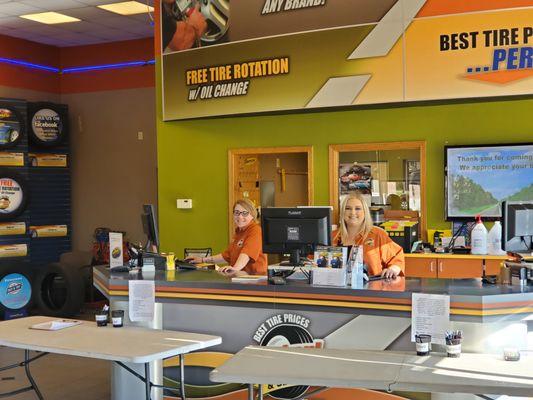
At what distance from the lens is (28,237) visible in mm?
10109

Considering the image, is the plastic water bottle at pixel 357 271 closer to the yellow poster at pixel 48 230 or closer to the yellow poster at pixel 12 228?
the yellow poster at pixel 12 228

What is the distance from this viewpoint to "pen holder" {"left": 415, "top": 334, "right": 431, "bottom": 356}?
3719 millimetres

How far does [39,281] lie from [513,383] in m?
7.56

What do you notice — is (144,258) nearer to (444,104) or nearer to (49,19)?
(444,104)

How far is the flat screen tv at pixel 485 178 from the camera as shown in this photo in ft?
22.6

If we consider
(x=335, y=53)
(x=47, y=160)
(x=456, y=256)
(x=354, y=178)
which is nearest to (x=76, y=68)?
(x=47, y=160)

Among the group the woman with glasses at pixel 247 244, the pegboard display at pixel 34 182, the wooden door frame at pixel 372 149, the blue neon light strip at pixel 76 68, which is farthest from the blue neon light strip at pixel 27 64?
the woman with glasses at pixel 247 244

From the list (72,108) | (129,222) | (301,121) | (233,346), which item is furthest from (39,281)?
(233,346)

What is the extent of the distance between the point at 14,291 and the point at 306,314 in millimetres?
6132

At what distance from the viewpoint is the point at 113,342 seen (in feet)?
13.4

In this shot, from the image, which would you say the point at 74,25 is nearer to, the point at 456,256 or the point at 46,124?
the point at 46,124

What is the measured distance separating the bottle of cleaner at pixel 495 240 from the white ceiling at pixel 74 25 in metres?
5.21

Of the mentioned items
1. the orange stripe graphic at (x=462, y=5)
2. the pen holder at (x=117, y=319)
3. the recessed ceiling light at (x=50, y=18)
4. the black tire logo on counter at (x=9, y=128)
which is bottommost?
the pen holder at (x=117, y=319)

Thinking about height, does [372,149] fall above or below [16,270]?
above
